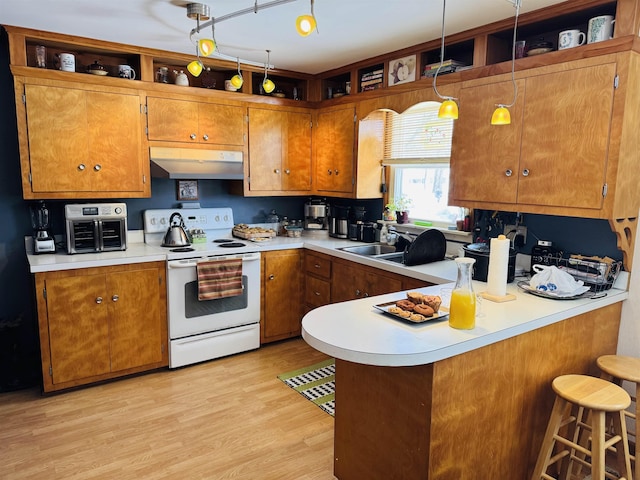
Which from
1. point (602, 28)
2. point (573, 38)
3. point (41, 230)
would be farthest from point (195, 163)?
point (602, 28)

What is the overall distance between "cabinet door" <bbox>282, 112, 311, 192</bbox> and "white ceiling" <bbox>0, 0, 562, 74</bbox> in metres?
0.78

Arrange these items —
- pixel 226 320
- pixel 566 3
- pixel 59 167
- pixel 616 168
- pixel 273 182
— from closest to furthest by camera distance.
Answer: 1. pixel 616 168
2. pixel 566 3
3. pixel 59 167
4. pixel 226 320
5. pixel 273 182

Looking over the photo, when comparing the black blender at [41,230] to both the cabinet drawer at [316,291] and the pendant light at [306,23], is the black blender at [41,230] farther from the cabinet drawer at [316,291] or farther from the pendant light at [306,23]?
the pendant light at [306,23]

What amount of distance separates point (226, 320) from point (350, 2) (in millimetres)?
2470

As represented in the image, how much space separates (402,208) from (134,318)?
7.58ft

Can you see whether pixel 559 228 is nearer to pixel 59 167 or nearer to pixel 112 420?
pixel 112 420

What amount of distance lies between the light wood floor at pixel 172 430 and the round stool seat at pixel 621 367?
146cm

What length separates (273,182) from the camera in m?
4.12

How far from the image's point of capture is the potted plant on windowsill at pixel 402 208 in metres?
3.79

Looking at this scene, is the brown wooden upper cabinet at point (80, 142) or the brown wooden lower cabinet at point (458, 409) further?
the brown wooden upper cabinet at point (80, 142)

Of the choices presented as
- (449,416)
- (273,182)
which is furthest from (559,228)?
(273,182)

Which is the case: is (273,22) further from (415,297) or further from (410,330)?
(410,330)

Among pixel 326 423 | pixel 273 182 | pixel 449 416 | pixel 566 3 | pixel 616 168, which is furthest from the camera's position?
pixel 273 182

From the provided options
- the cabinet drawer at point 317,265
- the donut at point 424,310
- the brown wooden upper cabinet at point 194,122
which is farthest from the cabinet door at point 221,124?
the donut at point 424,310
